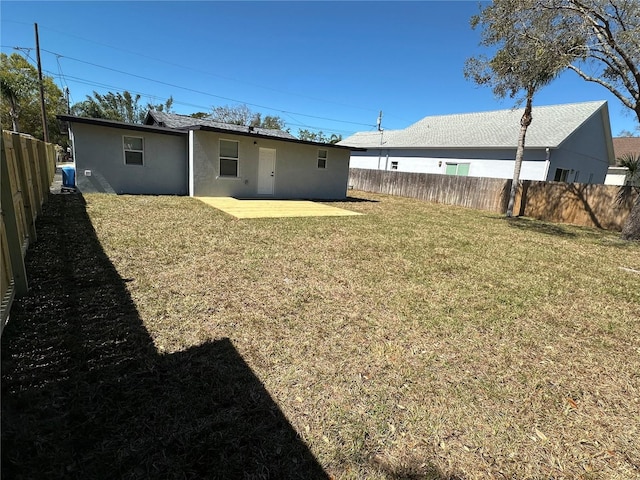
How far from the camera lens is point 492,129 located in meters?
20.7

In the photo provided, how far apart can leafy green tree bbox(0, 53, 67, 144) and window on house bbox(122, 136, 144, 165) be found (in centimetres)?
1983

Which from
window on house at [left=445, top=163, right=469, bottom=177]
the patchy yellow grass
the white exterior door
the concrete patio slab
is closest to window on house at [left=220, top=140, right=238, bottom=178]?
the white exterior door

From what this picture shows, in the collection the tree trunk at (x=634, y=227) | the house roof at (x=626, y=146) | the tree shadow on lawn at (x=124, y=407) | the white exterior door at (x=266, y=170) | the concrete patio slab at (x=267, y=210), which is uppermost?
the house roof at (x=626, y=146)

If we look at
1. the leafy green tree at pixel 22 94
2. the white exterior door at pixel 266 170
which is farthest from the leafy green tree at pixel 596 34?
the leafy green tree at pixel 22 94

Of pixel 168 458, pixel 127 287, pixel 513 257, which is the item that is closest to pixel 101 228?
pixel 127 287

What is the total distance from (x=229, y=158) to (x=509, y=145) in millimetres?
14628

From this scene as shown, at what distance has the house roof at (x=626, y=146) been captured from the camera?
89.8 ft

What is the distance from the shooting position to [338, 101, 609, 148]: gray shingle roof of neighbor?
17.9 m

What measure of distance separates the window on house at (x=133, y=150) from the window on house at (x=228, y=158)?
287 centimetres

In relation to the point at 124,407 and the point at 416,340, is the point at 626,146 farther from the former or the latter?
the point at 124,407

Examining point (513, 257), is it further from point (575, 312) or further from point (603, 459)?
point (603, 459)

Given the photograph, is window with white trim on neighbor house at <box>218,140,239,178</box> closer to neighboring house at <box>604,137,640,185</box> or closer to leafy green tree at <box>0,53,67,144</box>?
leafy green tree at <box>0,53,67,144</box>

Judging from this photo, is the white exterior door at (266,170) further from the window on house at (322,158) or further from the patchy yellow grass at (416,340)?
the patchy yellow grass at (416,340)

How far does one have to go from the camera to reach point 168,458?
1869mm
